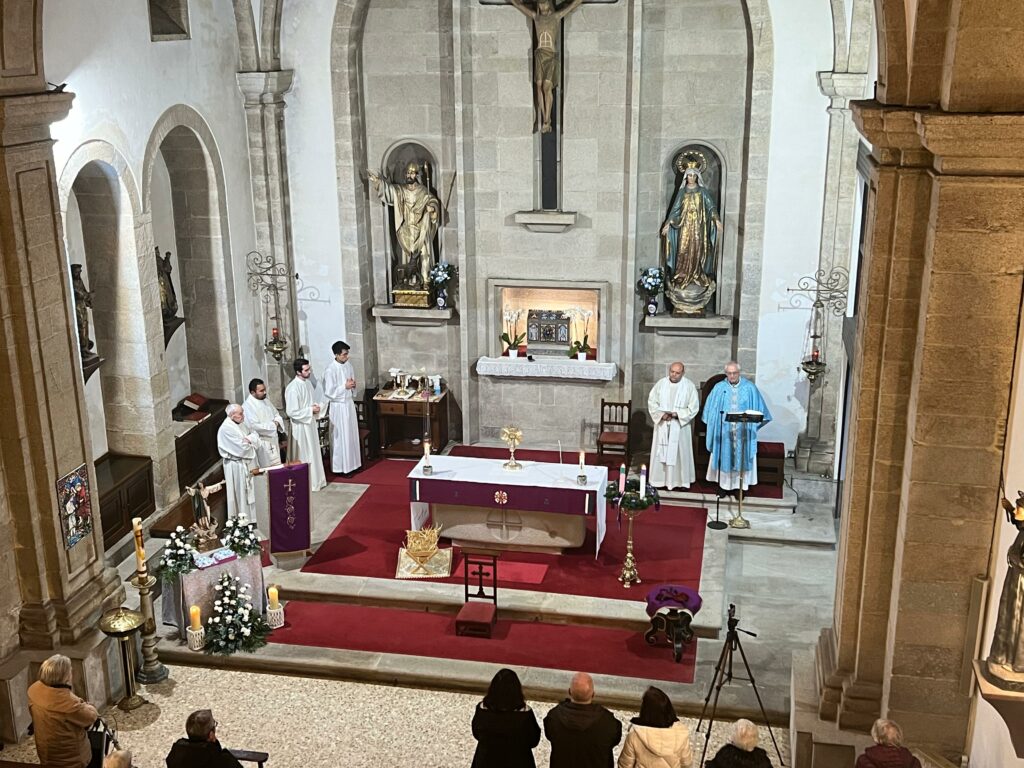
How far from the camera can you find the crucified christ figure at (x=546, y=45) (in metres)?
15.2

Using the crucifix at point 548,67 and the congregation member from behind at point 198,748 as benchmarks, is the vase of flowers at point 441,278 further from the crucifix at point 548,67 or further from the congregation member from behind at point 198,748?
the congregation member from behind at point 198,748

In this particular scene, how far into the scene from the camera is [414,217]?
16344 millimetres

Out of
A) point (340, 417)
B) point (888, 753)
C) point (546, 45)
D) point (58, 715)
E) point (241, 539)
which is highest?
point (546, 45)

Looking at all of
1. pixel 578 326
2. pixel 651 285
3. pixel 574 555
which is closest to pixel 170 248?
pixel 578 326

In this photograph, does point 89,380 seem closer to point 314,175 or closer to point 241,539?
point 241,539

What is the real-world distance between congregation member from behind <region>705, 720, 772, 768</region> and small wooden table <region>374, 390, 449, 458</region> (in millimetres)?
9668

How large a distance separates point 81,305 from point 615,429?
717 centimetres

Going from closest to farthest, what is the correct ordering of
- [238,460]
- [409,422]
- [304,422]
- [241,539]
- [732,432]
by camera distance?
[241,539], [238,460], [732,432], [304,422], [409,422]

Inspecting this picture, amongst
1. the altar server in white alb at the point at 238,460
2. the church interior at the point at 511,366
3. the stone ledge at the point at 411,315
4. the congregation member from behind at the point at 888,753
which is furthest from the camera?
the stone ledge at the point at 411,315

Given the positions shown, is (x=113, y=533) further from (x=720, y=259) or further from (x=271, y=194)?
(x=720, y=259)

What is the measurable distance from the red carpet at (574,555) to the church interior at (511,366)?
66 mm

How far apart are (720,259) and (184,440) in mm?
7298

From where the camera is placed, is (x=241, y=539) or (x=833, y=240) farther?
(x=833, y=240)

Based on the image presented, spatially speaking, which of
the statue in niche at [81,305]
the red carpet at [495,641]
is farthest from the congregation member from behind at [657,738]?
the statue in niche at [81,305]
